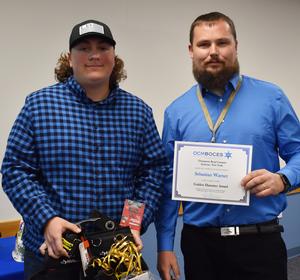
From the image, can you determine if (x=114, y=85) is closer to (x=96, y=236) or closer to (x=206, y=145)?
(x=206, y=145)

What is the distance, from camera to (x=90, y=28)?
139 cm

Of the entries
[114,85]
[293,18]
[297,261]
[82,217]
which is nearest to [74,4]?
[114,85]

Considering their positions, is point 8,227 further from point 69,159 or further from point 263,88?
point 263,88

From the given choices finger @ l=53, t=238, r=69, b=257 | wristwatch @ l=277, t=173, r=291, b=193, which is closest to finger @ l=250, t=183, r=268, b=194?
wristwatch @ l=277, t=173, r=291, b=193

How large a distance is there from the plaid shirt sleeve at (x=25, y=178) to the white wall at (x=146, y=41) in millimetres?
1257

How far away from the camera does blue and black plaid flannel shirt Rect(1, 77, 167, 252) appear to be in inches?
52.2

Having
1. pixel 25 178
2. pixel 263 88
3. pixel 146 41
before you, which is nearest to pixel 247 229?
pixel 263 88

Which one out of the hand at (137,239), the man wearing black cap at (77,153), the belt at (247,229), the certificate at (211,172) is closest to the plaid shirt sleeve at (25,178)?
the man wearing black cap at (77,153)

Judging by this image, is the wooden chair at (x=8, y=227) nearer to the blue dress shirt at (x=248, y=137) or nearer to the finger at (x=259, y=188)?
the blue dress shirt at (x=248, y=137)

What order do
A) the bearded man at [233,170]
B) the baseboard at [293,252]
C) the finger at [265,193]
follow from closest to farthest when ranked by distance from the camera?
the finger at [265,193] < the bearded man at [233,170] < the baseboard at [293,252]

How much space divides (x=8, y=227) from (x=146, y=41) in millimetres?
1781

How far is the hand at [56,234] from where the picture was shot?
123 centimetres

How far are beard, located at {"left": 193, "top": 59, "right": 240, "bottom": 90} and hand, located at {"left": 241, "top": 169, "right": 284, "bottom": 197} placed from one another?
1.53 ft

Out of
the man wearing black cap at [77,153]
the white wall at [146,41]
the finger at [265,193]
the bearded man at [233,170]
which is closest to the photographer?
the man wearing black cap at [77,153]
